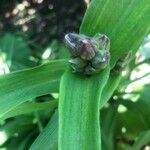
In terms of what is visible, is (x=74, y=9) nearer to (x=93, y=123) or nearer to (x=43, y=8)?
(x=43, y=8)

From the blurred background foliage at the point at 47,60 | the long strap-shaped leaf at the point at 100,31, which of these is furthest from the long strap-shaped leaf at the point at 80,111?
the blurred background foliage at the point at 47,60

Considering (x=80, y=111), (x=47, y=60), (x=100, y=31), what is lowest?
(x=80, y=111)

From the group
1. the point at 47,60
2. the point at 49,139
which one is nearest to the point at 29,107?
the point at 49,139

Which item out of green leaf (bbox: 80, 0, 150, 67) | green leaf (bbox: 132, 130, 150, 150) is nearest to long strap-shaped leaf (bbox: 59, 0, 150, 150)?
green leaf (bbox: 80, 0, 150, 67)

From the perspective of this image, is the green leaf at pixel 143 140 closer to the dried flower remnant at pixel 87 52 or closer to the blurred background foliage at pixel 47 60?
the blurred background foliage at pixel 47 60

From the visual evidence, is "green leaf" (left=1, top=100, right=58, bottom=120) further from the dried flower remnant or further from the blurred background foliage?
the dried flower remnant

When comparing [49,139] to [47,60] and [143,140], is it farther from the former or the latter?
[47,60]

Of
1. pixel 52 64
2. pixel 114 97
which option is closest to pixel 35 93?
pixel 52 64
